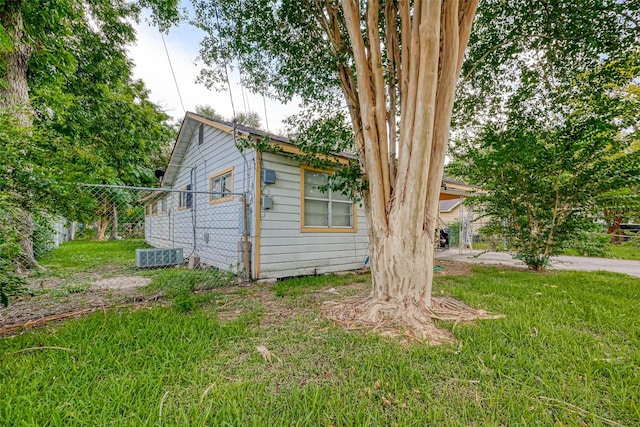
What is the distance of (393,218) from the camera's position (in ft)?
8.99

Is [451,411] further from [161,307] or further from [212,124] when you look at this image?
[212,124]

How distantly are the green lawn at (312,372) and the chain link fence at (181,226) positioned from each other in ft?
3.43

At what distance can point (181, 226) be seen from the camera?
28.1 ft

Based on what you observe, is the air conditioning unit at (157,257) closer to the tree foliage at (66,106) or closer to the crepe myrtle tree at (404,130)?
the tree foliage at (66,106)

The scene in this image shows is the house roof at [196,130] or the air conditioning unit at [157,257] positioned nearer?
the house roof at [196,130]

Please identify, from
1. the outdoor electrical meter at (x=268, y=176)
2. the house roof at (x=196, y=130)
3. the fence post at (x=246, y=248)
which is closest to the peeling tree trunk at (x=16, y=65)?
the house roof at (x=196, y=130)

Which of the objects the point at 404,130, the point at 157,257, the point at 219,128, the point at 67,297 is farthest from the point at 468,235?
the point at 67,297

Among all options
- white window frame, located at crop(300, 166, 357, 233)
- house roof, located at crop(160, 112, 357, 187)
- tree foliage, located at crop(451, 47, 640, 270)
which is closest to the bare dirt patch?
white window frame, located at crop(300, 166, 357, 233)

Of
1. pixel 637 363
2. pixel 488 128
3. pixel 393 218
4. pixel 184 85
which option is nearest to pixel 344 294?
pixel 393 218

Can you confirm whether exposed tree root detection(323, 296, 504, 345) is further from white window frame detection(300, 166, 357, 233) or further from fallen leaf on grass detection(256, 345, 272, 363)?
white window frame detection(300, 166, 357, 233)

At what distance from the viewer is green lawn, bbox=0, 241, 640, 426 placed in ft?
4.57

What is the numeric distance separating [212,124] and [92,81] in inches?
181

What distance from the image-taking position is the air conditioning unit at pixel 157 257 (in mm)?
6282

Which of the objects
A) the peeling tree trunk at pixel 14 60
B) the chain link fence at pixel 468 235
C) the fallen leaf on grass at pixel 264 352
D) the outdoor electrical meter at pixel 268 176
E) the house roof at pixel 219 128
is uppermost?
the peeling tree trunk at pixel 14 60
